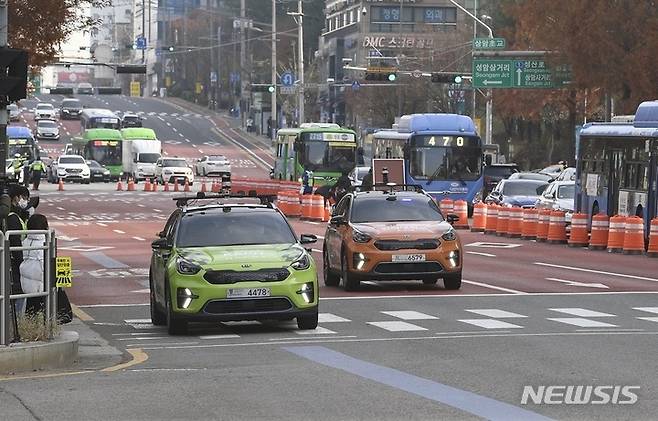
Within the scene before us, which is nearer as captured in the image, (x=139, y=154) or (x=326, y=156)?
(x=326, y=156)

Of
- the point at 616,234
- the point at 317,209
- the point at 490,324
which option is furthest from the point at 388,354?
the point at 317,209

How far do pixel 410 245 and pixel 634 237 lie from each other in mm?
13086

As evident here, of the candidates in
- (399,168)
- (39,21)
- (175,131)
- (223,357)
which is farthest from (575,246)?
(175,131)

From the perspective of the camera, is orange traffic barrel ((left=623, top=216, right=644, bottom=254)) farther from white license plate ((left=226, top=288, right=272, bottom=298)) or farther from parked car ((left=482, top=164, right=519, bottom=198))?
parked car ((left=482, top=164, right=519, bottom=198))

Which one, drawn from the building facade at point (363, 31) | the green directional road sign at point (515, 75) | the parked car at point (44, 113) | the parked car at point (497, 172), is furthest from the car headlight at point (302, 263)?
the parked car at point (44, 113)

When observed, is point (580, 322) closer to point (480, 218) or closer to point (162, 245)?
point (162, 245)

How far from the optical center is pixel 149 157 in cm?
10938

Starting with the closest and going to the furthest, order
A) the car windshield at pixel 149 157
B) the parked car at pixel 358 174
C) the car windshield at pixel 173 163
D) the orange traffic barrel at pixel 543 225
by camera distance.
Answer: the orange traffic barrel at pixel 543 225 < the parked car at pixel 358 174 < the car windshield at pixel 173 163 < the car windshield at pixel 149 157

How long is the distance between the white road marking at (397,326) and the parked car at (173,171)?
75410 millimetres

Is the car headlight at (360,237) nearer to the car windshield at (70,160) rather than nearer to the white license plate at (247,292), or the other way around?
the white license plate at (247,292)

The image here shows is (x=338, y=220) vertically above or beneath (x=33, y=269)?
beneath

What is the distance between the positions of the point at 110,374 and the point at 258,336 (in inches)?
173

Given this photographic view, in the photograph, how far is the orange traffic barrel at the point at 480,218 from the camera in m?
50.7
